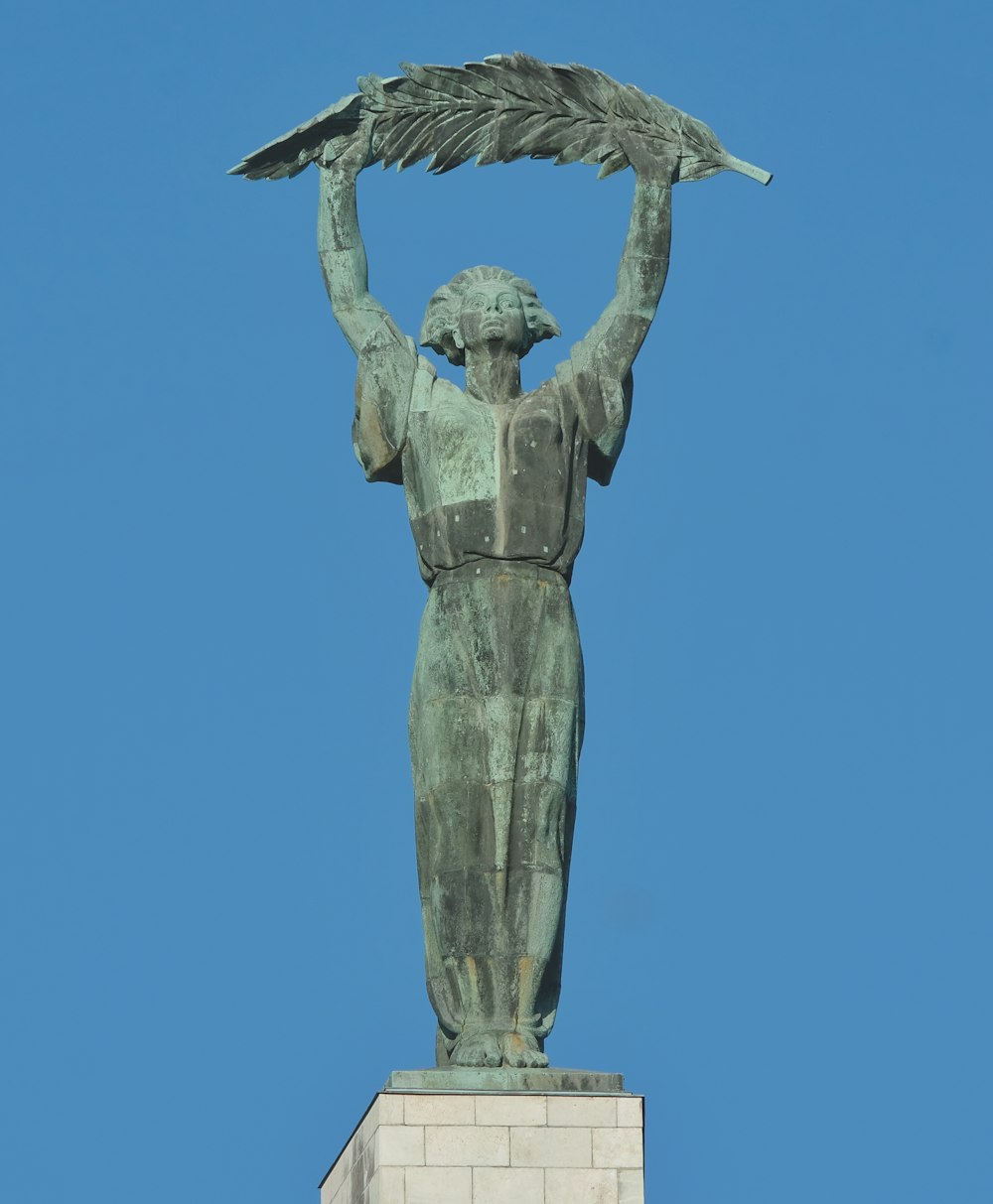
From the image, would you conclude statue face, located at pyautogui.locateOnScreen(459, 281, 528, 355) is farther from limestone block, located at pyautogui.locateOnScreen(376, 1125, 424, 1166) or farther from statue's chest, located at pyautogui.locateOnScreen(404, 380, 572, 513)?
limestone block, located at pyautogui.locateOnScreen(376, 1125, 424, 1166)

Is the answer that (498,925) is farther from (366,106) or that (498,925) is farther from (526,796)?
(366,106)

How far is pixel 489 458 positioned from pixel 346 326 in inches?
68.8

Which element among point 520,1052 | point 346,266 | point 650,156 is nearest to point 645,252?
point 650,156

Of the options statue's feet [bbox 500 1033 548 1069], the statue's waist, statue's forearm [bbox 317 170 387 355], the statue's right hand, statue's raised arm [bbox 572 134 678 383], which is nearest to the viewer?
statue's feet [bbox 500 1033 548 1069]

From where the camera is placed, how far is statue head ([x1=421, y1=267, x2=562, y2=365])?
84.8ft

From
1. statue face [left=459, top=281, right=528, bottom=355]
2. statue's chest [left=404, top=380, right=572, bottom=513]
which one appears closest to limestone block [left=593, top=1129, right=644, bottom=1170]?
statue's chest [left=404, top=380, right=572, bottom=513]

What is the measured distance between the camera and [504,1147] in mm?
22891

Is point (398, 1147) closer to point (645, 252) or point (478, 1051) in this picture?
point (478, 1051)

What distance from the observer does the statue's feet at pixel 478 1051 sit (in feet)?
77.6

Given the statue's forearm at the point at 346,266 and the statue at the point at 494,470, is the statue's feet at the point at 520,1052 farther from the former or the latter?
the statue's forearm at the point at 346,266

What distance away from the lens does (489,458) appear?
83.1 feet

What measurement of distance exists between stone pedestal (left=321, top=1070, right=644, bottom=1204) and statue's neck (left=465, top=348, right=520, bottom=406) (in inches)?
227

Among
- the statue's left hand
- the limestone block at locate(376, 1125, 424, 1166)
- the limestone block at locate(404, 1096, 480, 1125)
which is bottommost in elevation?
the limestone block at locate(376, 1125, 424, 1166)

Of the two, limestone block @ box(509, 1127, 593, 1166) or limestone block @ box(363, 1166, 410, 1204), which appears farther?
limestone block @ box(509, 1127, 593, 1166)
